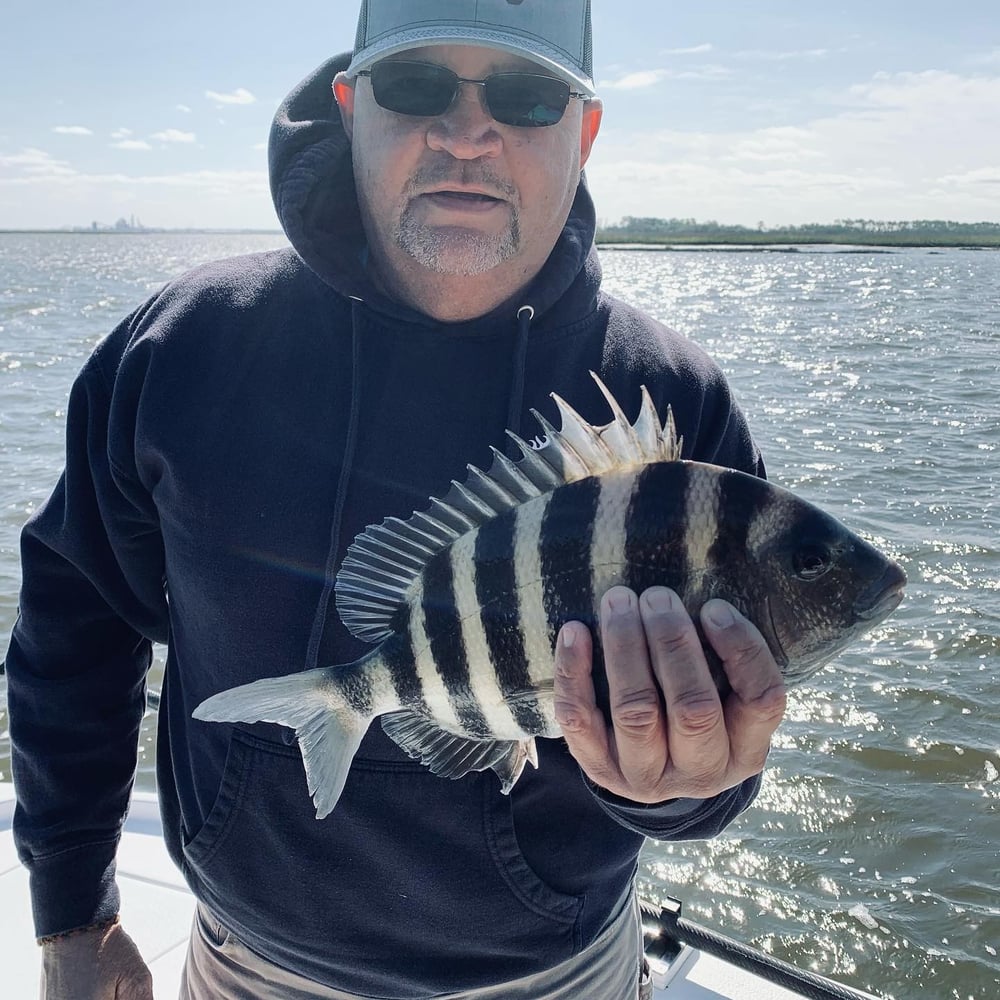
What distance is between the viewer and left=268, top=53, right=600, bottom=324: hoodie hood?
2.19 metres

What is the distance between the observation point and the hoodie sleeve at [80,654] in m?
2.23

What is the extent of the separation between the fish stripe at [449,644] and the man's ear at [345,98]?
1.28 metres

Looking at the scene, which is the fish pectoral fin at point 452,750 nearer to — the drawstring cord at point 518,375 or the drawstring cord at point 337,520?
the drawstring cord at point 337,520

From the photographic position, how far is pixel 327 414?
212 centimetres

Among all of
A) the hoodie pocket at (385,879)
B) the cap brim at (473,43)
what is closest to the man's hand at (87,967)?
the hoodie pocket at (385,879)

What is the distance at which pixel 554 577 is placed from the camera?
1.59 meters

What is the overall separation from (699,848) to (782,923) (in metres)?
0.76

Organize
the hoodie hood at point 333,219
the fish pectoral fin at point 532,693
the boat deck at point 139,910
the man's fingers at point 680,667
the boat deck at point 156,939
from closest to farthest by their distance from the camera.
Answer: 1. the man's fingers at point 680,667
2. the fish pectoral fin at point 532,693
3. the hoodie hood at point 333,219
4. the boat deck at point 156,939
5. the boat deck at point 139,910

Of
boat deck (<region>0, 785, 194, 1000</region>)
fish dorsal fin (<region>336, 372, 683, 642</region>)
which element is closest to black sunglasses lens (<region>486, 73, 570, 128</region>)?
fish dorsal fin (<region>336, 372, 683, 642</region>)

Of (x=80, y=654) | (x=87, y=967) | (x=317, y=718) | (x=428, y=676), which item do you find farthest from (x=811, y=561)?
(x=87, y=967)

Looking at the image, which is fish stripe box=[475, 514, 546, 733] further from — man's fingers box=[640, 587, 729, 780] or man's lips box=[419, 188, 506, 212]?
man's lips box=[419, 188, 506, 212]

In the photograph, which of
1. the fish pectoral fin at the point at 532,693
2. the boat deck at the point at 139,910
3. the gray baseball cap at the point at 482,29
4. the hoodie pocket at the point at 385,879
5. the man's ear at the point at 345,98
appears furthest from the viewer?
the boat deck at the point at 139,910

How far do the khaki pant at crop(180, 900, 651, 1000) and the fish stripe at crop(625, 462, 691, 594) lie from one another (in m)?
1.12

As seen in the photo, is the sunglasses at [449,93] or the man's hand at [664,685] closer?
the man's hand at [664,685]
